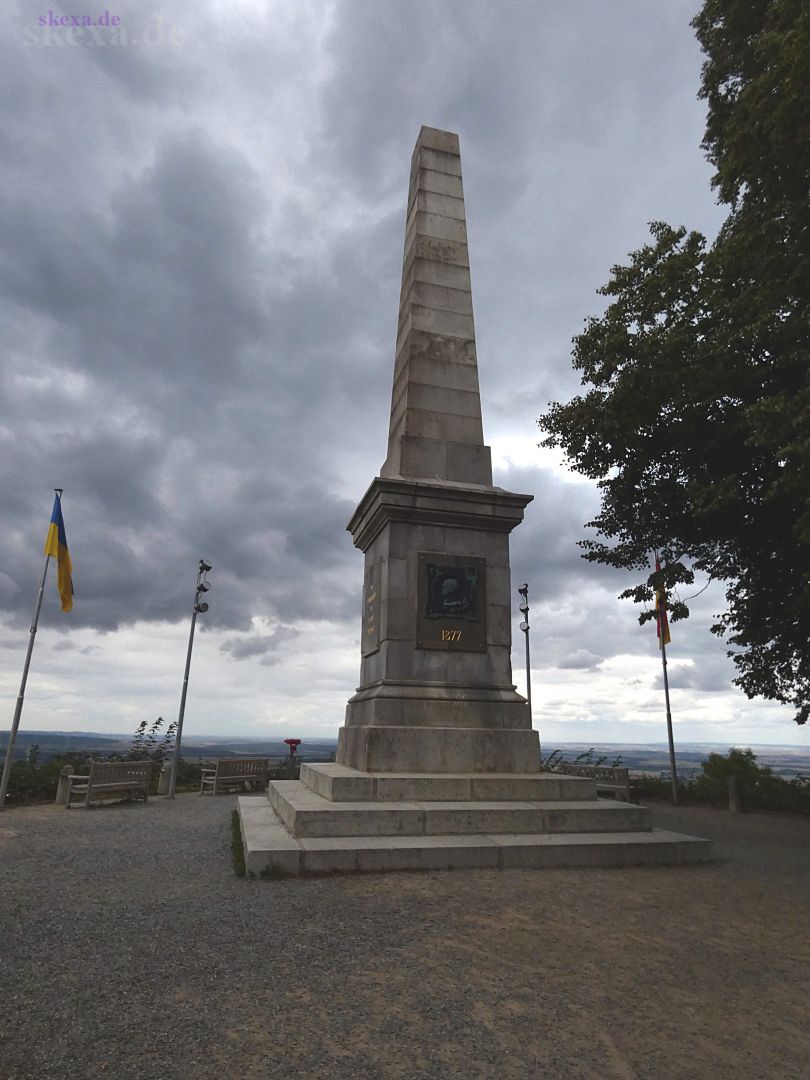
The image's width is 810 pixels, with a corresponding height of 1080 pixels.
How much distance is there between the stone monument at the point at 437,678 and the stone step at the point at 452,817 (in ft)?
0.06

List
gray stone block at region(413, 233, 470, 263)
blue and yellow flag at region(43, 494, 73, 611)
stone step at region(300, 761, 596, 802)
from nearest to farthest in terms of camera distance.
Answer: stone step at region(300, 761, 596, 802) → gray stone block at region(413, 233, 470, 263) → blue and yellow flag at region(43, 494, 73, 611)

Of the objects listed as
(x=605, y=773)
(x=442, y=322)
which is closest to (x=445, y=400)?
(x=442, y=322)

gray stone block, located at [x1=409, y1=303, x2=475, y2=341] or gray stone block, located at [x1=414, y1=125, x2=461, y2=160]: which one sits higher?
Result: gray stone block, located at [x1=414, y1=125, x2=461, y2=160]

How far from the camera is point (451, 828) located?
7820 mm

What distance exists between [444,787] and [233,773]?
10064 millimetres

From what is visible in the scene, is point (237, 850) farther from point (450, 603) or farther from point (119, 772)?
point (119, 772)

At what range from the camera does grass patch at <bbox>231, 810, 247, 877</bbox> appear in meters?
Result: 7.12

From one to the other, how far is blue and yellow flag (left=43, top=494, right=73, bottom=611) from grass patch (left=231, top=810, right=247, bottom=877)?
6.93 meters

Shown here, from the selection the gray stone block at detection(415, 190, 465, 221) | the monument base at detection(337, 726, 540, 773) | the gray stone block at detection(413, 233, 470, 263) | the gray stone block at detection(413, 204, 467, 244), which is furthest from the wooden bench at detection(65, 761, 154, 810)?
the gray stone block at detection(415, 190, 465, 221)

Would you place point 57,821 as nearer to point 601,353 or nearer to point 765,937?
point 765,937

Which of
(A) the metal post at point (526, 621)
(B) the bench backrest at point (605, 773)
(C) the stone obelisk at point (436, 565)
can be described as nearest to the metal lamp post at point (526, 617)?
(A) the metal post at point (526, 621)

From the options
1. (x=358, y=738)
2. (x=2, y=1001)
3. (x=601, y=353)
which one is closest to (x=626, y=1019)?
(x=2, y=1001)

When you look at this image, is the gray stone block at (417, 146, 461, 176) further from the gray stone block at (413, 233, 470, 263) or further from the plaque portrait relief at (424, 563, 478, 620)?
the plaque portrait relief at (424, 563, 478, 620)

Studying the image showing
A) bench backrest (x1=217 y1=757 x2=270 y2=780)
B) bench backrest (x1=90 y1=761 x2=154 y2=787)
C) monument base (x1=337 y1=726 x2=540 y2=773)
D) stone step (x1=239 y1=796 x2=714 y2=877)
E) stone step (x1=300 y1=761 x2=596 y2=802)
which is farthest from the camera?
bench backrest (x1=217 y1=757 x2=270 y2=780)
